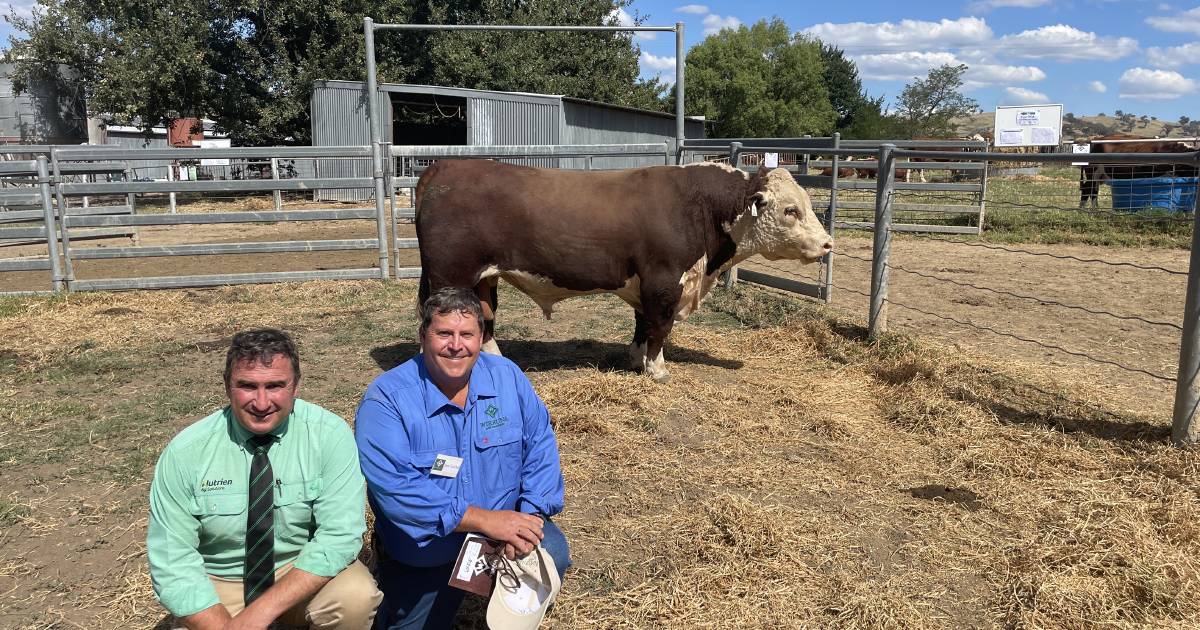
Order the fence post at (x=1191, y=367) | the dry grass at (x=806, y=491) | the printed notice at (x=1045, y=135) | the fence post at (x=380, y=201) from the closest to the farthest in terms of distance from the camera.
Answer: the dry grass at (x=806, y=491) < the fence post at (x=1191, y=367) < the fence post at (x=380, y=201) < the printed notice at (x=1045, y=135)

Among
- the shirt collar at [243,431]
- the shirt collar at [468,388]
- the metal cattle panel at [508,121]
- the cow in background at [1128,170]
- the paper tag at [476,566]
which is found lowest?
the paper tag at [476,566]

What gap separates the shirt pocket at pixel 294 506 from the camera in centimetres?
243

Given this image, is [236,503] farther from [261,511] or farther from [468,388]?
[468,388]

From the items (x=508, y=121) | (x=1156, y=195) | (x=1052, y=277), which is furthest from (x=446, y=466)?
(x=508, y=121)

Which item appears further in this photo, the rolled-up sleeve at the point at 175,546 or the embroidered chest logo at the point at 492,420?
the embroidered chest logo at the point at 492,420

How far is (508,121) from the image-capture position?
2092 centimetres

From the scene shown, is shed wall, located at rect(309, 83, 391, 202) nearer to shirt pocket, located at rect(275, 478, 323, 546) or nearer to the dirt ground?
the dirt ground

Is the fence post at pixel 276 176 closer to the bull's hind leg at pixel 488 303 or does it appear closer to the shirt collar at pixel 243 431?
the bull's hind leg at pixel 488 303

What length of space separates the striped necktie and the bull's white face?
432 centimetres

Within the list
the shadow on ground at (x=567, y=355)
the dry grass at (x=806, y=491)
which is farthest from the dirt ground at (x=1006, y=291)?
the shadow on ground at (x=567, y=355)

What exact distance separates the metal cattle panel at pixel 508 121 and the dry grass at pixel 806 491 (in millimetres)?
14297

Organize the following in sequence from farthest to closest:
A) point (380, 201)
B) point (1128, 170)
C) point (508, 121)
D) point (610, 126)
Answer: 1. point (610, 126)
2. point (508, 121)
3. point (1128, 170)
4. point (380, 201)

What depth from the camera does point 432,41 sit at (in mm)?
26188

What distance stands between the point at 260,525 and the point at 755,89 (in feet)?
171
